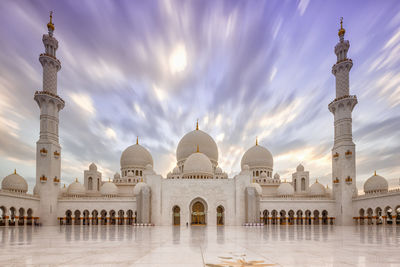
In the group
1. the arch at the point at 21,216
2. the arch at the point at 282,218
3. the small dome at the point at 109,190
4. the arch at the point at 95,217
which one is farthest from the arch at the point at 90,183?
the arch at the point at 282,218

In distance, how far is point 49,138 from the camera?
3828cm

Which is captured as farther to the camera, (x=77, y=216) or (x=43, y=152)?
(x=77, y=216)

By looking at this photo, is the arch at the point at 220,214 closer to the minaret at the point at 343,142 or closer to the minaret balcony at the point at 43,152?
the minaret at the point at 343,142

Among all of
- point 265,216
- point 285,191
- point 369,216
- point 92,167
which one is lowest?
point 265,216

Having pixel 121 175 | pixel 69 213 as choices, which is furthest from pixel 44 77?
pixel 121 175

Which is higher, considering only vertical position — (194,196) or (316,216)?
(194,196)

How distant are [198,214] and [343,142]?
21698mm

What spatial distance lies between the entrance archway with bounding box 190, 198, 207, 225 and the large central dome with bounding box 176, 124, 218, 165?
12.3m

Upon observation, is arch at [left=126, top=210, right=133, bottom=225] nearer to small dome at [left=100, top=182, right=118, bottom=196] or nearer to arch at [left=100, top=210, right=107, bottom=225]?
arch at [left=100, top=210, right=107, bottom=225]

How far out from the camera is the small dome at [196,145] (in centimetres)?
5118

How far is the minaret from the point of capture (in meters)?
38.2

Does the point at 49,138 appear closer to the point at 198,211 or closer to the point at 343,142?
the point at 198,211

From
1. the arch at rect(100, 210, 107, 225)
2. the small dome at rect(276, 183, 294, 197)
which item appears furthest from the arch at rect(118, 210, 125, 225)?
the small dome at rect(276, 183, 294, 197)

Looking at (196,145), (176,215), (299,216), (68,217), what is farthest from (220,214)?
(68,217)
